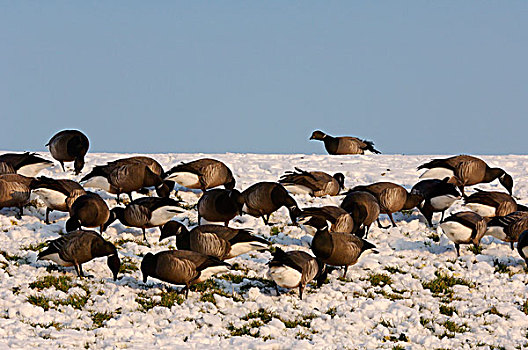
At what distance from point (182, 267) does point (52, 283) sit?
7.90 feet

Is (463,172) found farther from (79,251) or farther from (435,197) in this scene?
(79,251)

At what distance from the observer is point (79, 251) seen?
11156 millimetres

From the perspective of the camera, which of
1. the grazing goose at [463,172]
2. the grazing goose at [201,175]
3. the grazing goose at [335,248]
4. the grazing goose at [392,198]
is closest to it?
the grazing goose at [335,248]

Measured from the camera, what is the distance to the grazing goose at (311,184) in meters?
18.4

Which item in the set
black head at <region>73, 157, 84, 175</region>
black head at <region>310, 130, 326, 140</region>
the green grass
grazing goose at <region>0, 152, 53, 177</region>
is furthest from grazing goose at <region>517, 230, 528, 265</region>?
black head at <region>310, 130, 326, 140</region>

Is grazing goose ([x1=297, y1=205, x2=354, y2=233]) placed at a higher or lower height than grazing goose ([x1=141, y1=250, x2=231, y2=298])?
higher

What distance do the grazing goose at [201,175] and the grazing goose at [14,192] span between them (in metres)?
4.25

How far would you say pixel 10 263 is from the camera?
11805 millimetres

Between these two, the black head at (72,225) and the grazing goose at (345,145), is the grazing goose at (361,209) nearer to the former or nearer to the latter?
the black head at (72,225)

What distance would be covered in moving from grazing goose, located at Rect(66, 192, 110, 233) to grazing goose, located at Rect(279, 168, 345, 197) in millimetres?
6347

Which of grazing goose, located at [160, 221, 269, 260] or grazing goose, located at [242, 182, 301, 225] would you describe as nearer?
grazing goose, located at [160, 221, 269, 260]

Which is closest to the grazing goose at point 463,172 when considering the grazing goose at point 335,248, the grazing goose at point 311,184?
the grazing goose at point 311,184

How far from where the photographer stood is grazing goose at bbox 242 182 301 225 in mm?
15531

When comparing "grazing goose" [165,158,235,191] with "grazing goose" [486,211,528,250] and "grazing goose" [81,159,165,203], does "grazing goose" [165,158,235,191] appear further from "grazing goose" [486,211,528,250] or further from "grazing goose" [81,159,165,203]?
"grazing goose" [486,211,528,250]
